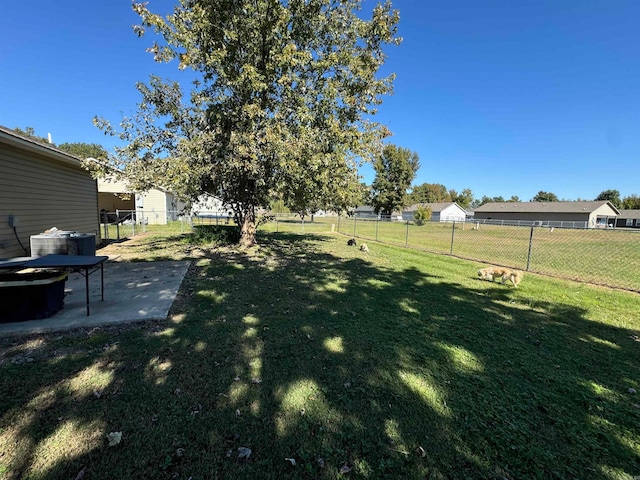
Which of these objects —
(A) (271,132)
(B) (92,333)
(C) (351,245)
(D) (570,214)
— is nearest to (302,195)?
(A) (271,132)

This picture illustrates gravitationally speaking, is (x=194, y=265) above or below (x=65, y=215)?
below

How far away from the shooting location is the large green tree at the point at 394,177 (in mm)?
46688

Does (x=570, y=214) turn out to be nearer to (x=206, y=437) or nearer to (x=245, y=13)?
(x=245, y=13)

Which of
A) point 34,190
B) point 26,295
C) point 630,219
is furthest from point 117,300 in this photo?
point 630,219

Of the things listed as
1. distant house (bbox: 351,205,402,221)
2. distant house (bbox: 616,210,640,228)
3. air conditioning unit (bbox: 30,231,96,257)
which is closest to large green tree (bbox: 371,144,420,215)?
distant house (bbox: 351,205,402,221)

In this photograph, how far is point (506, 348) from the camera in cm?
352

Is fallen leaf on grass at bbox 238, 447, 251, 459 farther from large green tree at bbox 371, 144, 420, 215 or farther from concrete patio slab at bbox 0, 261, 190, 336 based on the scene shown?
large green tree at bbox 371, 144, 420, 215

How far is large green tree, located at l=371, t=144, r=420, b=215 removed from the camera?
4669 cm

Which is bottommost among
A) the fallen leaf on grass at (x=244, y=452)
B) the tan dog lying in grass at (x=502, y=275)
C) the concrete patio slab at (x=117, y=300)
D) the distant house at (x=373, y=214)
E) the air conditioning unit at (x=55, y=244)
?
the fallen leaf on grass at (x=244, y=452)

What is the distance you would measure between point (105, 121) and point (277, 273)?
288 inches

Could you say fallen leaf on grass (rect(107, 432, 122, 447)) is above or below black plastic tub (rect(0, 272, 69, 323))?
below

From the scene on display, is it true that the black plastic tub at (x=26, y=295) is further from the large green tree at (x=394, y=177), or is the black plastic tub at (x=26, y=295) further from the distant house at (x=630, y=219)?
the distant house at (x=630, y=219)

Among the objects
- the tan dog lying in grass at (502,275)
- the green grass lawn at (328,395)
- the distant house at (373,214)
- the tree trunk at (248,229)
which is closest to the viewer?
the green grass lawn at (328,395)

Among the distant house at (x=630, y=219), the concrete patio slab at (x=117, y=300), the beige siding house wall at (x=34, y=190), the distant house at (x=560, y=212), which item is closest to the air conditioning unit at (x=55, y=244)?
the beige siding house wall at (x=34, y=190)
